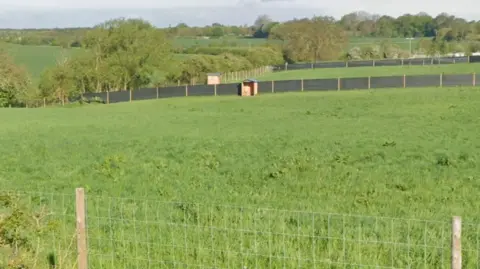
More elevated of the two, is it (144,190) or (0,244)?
(0,244)

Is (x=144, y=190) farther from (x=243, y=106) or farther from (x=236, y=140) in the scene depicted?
(x=243, y=106)

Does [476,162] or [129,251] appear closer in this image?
[129,251]

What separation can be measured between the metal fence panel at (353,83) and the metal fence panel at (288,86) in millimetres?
3413

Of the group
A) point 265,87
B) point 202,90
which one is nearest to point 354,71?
point 265,87

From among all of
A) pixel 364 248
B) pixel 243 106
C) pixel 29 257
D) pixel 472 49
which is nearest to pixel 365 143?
pixel 364 248

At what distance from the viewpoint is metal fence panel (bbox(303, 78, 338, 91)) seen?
56094 mm

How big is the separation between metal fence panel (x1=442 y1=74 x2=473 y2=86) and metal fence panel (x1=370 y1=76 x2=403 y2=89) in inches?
131

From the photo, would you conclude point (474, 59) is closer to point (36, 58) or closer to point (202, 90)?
point (202, 90)

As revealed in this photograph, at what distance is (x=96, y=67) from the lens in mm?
72000

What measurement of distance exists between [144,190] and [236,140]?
9102 millimetres

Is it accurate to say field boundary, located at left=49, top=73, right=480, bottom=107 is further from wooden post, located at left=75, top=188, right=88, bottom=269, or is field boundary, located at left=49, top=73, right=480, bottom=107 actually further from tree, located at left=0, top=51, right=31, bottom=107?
wooden post, located at left=75, top=188, right=88, bottom=269

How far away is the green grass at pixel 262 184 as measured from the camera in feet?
29.8

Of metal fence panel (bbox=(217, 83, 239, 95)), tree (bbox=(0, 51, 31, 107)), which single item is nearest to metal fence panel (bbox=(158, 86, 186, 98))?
metal fence panel (bbox=(217, 83, 239, 95))

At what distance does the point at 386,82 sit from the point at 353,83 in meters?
2.52
